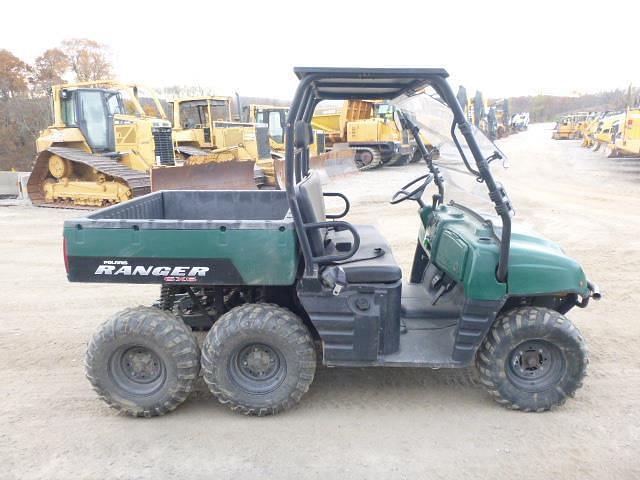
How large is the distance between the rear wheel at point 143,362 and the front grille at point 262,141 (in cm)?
1207

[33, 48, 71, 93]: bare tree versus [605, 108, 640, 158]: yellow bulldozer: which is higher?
[33, 48, 71, 93]: bare tree

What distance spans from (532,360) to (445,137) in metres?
1.60

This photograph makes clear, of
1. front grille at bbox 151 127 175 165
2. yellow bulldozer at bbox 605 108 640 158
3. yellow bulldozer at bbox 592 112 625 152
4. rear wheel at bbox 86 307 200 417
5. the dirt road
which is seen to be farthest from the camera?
yellow bulldozer at bbox 592 112 625 152

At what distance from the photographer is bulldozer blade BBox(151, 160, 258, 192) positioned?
10719mm

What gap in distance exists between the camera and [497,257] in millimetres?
3295

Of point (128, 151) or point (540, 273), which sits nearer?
point (540, 273)

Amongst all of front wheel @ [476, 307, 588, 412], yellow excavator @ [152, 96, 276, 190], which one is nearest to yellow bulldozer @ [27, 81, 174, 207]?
yellow excavator @ [152, 96, 276, 190]

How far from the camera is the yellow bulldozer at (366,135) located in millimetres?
19828

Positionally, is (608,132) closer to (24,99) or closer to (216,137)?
(216,137)

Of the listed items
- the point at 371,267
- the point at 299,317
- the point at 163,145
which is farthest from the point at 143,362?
the point at 163,145

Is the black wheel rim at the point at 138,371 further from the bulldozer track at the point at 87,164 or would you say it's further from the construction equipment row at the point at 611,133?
the construction equipment row at the point at 611,133

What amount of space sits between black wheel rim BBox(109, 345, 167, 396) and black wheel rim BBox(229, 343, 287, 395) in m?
0.48

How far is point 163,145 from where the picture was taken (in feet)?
42.5

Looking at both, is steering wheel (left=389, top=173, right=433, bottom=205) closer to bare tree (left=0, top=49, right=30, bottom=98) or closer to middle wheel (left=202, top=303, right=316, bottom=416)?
middle wheel (left=202, top=303, right=316, bottom=416)
